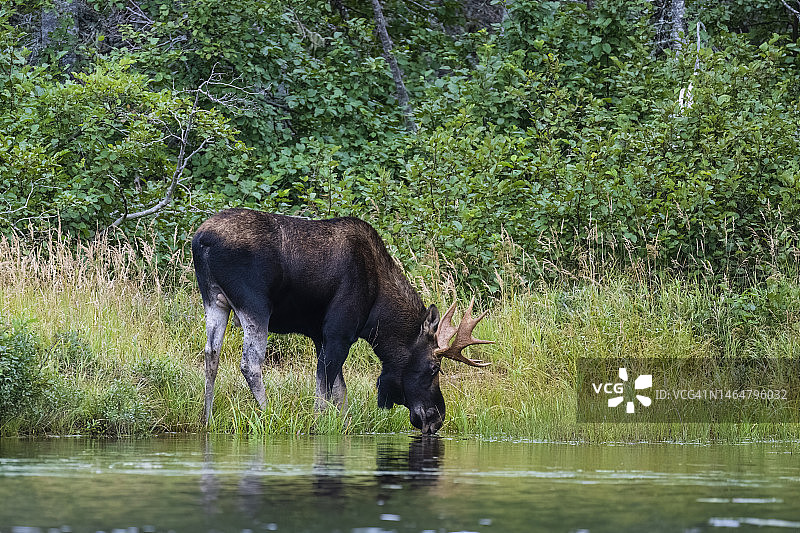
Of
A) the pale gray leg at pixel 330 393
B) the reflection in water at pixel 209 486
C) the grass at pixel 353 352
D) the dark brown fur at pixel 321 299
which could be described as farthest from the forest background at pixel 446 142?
the reflection in water at pixel 209 486

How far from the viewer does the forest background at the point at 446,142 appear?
14977 millimetres

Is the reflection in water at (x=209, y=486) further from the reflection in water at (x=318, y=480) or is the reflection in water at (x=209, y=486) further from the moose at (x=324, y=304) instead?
the moose at (x=324, y=304)

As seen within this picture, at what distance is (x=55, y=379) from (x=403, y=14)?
15.5 meters

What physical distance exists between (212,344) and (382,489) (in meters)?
5.30

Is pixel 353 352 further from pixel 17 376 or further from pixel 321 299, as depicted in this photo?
pixel 17 376

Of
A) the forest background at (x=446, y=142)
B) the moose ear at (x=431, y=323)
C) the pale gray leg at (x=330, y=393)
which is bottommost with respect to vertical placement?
the pale gray leg at (x=330, y=393)

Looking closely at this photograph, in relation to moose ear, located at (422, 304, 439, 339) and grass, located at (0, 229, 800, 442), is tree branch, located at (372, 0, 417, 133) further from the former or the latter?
moose ear, located at (422, 304, 439, 339)

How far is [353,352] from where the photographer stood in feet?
43.6

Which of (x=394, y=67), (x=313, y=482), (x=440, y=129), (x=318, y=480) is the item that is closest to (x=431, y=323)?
(x=318, y=480)

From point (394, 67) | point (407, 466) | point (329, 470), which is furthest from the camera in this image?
point (394, 67)

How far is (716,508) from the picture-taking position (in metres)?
5.54

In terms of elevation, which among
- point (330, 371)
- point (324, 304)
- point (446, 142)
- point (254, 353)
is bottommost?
point (330, 371)

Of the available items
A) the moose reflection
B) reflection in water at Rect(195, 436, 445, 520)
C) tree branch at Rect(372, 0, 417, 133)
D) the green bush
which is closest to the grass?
the green bush

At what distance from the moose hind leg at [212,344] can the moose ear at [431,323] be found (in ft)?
6.57
